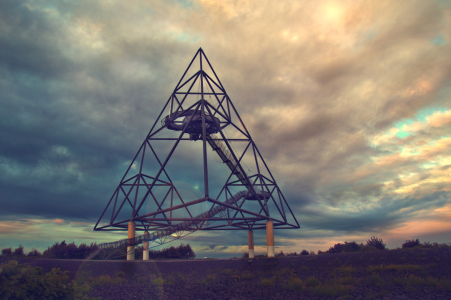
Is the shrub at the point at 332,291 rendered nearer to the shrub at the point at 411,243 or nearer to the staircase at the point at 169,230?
the staircase at the point at 169,230

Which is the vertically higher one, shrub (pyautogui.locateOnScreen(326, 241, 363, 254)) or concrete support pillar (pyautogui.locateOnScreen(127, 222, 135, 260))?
concrete support pillar (pyautogui.locateOnScreen(127, 222, 135, 260))

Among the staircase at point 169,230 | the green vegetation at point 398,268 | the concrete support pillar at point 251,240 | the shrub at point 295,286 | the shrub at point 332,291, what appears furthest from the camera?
the concrete support pillar at point 251,240

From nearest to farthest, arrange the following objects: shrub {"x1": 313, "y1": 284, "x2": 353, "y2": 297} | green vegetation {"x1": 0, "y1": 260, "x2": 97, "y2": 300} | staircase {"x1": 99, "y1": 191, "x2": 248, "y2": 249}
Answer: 1. green vegetation {"x1": 0, "y1": 260, "x2": 97, "y2": 300}
2. shrub {"x1": 313, "y1": 284, "x2": 353, "y2": 297}
3. staircase {"x1": 99, "y1": 191, "x2": 248, "y2": 249}

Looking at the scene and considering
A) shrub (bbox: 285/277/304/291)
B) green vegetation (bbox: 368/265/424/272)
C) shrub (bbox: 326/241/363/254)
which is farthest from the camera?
shrub (bbox: 326/241/363/254)

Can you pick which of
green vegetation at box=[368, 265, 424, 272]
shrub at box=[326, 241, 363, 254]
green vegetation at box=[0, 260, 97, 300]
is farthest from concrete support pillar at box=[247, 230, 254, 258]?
green vegetation at box=[0, 260, 97, 300]

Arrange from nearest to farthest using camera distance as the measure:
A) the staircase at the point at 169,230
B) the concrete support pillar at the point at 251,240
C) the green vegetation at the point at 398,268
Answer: the green vegetation at the point at 398,268
the staircase at the point at 169,230
the concrete support pillar at the point at 251,240

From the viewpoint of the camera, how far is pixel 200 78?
28.0m

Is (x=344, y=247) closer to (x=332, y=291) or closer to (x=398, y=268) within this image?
(x=398, y=268)

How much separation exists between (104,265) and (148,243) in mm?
7785

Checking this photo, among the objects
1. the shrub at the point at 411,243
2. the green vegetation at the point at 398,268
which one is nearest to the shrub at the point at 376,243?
the shrub at the point at 411,243

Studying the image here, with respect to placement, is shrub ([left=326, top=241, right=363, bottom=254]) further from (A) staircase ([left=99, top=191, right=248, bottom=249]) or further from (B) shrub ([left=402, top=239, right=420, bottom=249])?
(A) staircase ([left=99, top=191, right=248, bottom=249])

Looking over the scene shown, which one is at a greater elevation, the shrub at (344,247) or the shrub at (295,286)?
the shrub at (295,286)

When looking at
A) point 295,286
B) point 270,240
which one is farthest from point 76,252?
point 295,286

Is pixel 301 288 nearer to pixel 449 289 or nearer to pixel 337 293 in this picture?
pixel 337 293
